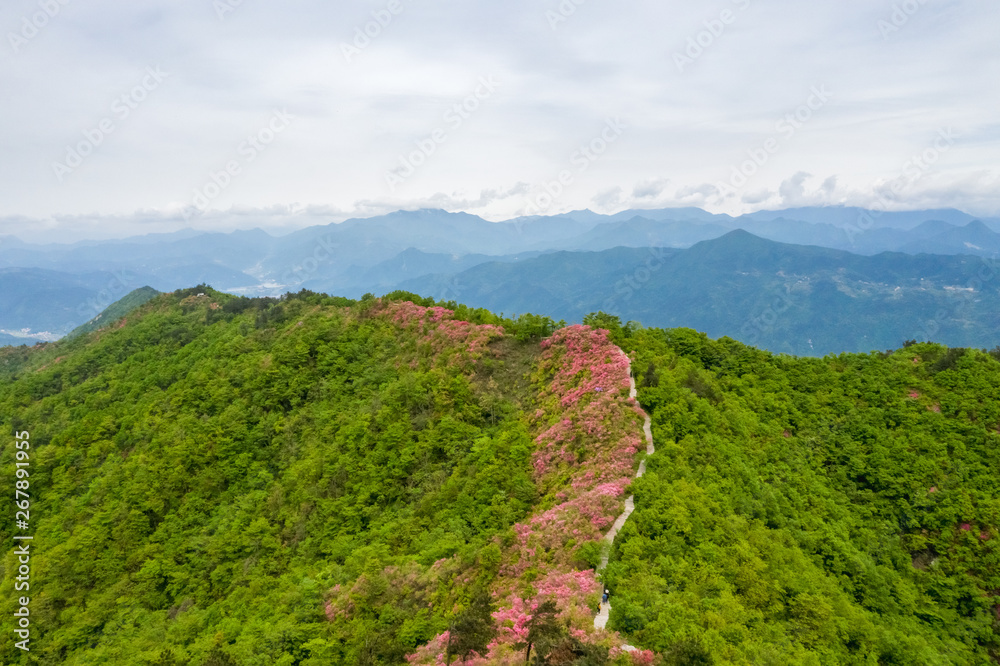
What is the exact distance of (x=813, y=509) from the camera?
24.6 metres

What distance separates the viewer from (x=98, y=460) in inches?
1615

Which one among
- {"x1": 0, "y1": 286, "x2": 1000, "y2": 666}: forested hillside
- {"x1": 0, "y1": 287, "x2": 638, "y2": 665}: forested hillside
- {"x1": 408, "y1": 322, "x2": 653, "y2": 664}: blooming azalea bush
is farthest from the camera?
{"x1": 0, "y1": 287, "x2": 638, "y2": 665}: forested hillside

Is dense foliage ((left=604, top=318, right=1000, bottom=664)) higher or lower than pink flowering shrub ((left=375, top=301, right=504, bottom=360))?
lower

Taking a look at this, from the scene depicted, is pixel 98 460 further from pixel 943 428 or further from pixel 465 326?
pixel 943 428

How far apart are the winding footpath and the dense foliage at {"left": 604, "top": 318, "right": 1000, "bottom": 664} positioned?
0.51 meters

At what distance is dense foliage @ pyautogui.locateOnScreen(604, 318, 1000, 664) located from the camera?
1574 centimetres

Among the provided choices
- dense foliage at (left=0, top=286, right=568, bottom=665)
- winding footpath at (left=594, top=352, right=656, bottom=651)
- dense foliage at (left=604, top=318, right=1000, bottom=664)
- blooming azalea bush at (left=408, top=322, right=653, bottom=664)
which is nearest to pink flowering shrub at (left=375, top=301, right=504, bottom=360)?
dense foliage at (left=0, top=286, right=568, bottom=665)

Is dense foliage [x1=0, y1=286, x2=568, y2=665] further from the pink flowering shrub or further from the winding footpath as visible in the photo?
the winding footpath

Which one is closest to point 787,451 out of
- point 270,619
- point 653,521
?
point 653,521

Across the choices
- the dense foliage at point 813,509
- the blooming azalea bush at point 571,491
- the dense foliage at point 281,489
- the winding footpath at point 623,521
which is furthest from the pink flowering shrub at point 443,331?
the winding footpath at point 623,521

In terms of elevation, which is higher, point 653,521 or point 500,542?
point 653,521

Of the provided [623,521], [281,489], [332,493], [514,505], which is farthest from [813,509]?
[281,489]

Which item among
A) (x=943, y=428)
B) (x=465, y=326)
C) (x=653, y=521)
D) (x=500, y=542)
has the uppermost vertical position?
(x=465, y=326)

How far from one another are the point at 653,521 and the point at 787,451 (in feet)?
48.1
